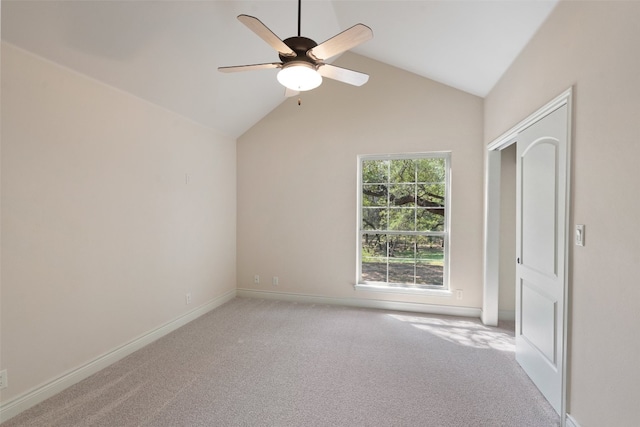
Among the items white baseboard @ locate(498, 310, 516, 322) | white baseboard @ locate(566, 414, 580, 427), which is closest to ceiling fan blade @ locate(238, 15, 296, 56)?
white baseboard @ locate(566, 414, 580, 427)

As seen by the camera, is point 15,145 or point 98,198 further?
point 98,198

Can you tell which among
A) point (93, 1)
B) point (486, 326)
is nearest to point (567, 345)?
point (486, 326)

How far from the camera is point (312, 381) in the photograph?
2297mm

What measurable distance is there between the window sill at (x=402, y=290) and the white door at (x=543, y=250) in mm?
1179

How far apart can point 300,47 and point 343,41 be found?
10.7 inches

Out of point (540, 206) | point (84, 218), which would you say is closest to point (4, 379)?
point (84, 218)

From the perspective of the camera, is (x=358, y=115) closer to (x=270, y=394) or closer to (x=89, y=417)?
(x=270, y=394)

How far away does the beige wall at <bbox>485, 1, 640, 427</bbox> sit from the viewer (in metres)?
1.30

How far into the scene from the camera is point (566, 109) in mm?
1787

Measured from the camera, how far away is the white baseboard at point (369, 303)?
3686 mm

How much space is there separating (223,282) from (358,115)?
10.1 ft

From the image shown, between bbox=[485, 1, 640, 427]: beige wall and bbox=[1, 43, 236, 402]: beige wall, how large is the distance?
11.3ft

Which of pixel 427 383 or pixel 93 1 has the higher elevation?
pixel 93 1

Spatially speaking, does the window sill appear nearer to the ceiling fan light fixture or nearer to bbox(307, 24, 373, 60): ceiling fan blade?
the ceiling fan light fixture
